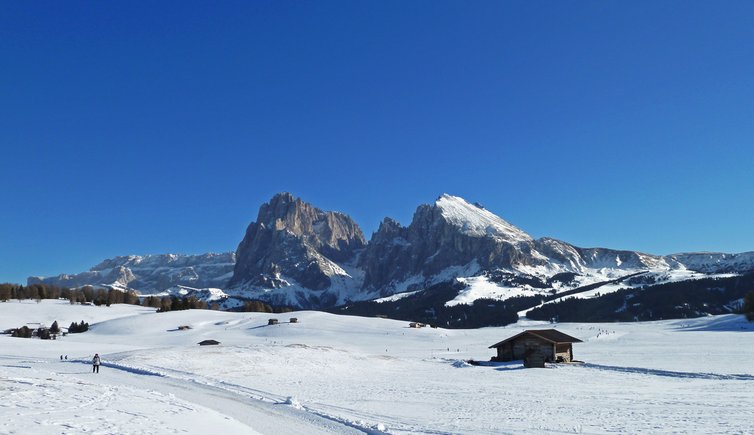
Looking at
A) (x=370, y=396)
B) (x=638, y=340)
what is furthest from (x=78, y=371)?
(x=638, y=340)

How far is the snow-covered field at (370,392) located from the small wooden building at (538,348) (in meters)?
2.66

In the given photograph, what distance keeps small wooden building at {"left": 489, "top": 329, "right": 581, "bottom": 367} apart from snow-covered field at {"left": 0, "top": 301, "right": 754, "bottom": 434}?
266 centimetres

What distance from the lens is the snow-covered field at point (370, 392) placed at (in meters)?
21.9

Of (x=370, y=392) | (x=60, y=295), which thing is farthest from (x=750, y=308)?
(x=60, y=295)

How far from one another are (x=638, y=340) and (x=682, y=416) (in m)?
83.7

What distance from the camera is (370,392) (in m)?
37.9

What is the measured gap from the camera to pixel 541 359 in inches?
2534

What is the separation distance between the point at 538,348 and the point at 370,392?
119 ft

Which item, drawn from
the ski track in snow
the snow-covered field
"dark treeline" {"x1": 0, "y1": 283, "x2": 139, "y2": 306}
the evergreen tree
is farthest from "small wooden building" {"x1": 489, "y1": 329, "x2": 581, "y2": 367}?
"dark treeline" {"x1": 0, "y1": 283, "x2": 139, "y2": 306}

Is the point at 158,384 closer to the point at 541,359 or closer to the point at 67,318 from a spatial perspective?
the point at 541,359

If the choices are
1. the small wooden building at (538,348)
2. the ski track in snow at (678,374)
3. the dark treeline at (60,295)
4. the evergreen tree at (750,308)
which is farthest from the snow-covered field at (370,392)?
the dark treeline at (60,295)

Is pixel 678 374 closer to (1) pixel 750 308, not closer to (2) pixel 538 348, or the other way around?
(2) pixel 538 348

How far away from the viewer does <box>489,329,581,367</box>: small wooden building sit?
64750 mm

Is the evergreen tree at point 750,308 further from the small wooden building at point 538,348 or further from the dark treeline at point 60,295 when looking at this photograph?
the dark treeline at point 60,295
